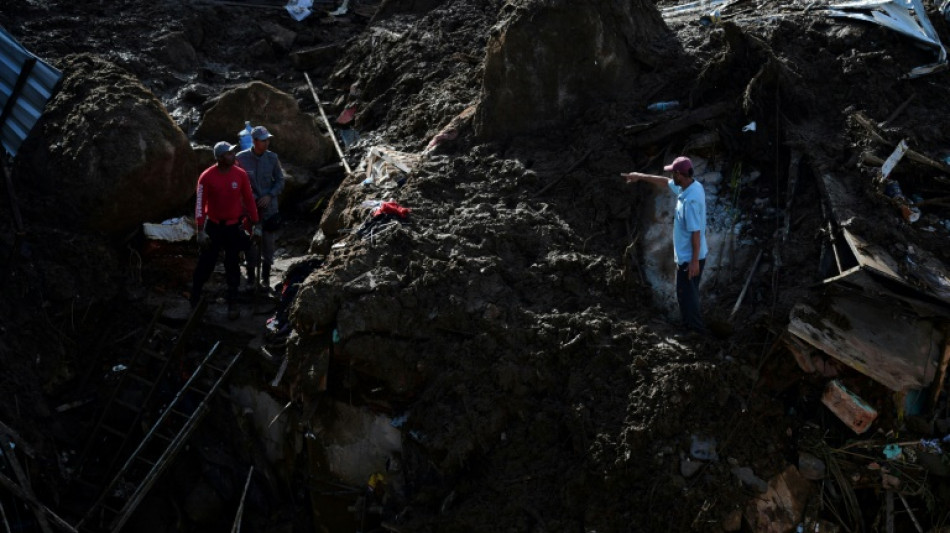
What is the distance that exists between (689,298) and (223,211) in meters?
4.05

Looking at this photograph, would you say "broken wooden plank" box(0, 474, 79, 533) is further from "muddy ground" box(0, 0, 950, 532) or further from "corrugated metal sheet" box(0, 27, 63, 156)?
"corrugated metal sheet" box(0, 27, 63, 156)

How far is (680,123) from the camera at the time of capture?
7.99 metres

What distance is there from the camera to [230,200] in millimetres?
7887

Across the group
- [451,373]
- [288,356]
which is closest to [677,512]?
[451,373]

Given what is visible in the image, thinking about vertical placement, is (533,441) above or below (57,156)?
below

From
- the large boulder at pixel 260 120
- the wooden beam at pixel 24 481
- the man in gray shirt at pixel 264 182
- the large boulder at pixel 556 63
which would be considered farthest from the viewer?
the large boulder at pixel 260 120

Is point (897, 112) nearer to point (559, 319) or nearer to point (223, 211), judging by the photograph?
point (559, 319)

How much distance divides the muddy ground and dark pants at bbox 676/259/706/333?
0.16 metres

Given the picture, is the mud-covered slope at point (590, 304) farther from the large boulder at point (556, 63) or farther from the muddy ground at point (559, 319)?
the large boulder at point (556, 63)

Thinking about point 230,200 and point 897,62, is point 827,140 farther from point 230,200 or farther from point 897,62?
point 230,200

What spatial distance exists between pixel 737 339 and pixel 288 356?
142 inches

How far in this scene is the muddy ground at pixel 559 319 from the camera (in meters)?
6.42

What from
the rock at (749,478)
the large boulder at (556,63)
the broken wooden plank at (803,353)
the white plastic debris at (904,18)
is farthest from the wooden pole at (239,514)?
the white plastic debris at (904,18)

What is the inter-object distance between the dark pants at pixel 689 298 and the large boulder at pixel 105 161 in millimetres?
5232
